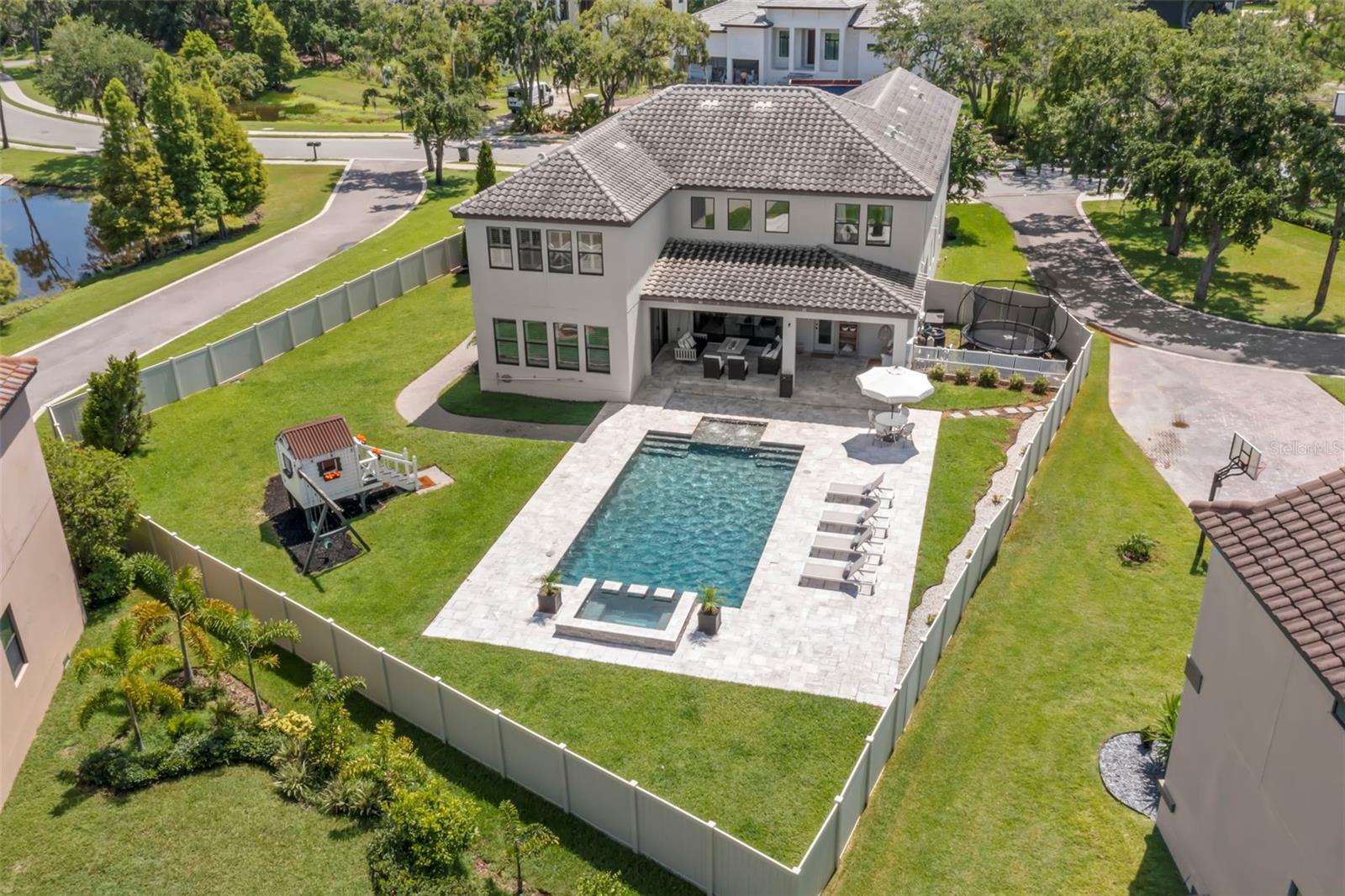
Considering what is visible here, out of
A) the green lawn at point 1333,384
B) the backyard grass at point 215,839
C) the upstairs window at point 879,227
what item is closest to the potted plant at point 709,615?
the backyard grass at point 215,839

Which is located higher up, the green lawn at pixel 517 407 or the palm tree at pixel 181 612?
the palm tree at pixel 181 612

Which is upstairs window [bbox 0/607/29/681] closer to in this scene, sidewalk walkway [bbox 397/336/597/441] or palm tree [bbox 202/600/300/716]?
palm tree [bbox 202/600/300/716]

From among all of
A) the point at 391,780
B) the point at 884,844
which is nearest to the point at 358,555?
the point at 391,780

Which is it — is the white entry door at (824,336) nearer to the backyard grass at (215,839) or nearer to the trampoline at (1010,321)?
the trampoline at (1010,321)

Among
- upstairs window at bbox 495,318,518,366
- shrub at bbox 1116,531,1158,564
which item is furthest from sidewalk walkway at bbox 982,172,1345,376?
upstairs window at bbox 495,318,518,366

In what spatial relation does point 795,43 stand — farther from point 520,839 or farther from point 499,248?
point 520,839

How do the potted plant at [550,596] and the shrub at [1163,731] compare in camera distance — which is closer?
the shrub at [1163,731]

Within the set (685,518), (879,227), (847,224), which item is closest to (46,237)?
(847,224)
